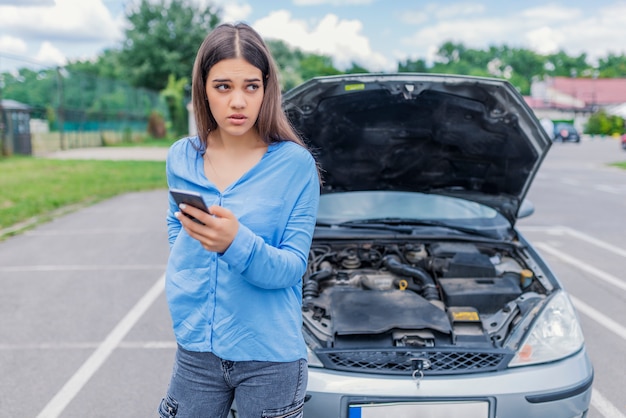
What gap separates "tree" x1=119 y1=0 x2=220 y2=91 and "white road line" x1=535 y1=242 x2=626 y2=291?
104ft

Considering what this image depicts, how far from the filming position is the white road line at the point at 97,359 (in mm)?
3314

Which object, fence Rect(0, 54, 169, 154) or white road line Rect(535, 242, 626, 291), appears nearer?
white road line Rect(535, 242, 626, 291)

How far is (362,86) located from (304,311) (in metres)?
1.25

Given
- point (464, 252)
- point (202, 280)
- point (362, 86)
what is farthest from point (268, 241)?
point (464, 252)

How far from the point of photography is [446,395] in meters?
2.38

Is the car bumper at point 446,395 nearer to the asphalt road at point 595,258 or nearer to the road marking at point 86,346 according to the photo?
the asphalt road at point 595,258

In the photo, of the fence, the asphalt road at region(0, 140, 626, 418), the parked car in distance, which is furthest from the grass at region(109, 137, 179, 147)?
the parked car in distance

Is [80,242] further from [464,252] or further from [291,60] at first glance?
[291,60]

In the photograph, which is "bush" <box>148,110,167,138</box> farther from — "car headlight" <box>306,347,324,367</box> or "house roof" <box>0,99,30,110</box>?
"car headlight" <box>306,347,324,367</box>

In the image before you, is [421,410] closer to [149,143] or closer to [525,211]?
[525,211]

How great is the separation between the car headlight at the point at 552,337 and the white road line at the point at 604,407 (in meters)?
0.76

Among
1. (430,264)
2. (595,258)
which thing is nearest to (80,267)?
(430,264)

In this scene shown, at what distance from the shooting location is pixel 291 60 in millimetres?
49750

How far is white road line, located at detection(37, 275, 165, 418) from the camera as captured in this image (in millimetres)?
3314
